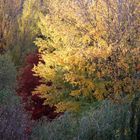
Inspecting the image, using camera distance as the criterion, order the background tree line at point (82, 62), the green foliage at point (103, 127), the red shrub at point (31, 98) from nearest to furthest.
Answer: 1. the green foliage at point (103, 127)
2. the background tree line at point (82, 62)
3. the red shrub at point (31, 98)

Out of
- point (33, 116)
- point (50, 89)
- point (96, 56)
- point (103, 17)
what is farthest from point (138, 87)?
point (33, 116)

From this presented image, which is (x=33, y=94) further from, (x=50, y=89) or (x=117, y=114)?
(x=117, y=114)

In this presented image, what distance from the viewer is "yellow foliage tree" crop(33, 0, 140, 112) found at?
459 inches

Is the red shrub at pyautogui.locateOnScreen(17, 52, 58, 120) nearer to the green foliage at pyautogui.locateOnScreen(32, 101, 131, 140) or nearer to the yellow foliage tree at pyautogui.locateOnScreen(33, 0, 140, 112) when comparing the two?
the yellow foliage tree at pyautogui.locateOnScreen(33, 0, 140, 112)

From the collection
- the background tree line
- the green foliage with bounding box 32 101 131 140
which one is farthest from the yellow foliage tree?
the green foliage with bounding box 32 101 131 140

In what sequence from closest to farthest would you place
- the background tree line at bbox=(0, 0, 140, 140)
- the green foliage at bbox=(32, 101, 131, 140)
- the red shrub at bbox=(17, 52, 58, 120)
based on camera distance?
the green foliage at bbox=(32, 101, 131, 140) → the background tree line at bbox=(0, 0, 140, 140) → the red shrub at bbox=(17, 52, 58, 120)

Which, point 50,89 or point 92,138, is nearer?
point 92,138

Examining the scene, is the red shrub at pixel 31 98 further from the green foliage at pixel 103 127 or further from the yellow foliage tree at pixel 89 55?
the green foliage at pixel 103 127

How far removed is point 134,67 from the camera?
38.5 ft

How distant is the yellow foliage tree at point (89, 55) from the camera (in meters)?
11.7

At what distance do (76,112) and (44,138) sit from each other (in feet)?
12.3

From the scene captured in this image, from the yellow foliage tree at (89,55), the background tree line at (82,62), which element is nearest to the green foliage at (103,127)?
the background tree line at (82,62)

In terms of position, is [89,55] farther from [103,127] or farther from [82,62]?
[103,127]

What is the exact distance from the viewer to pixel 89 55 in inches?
466
